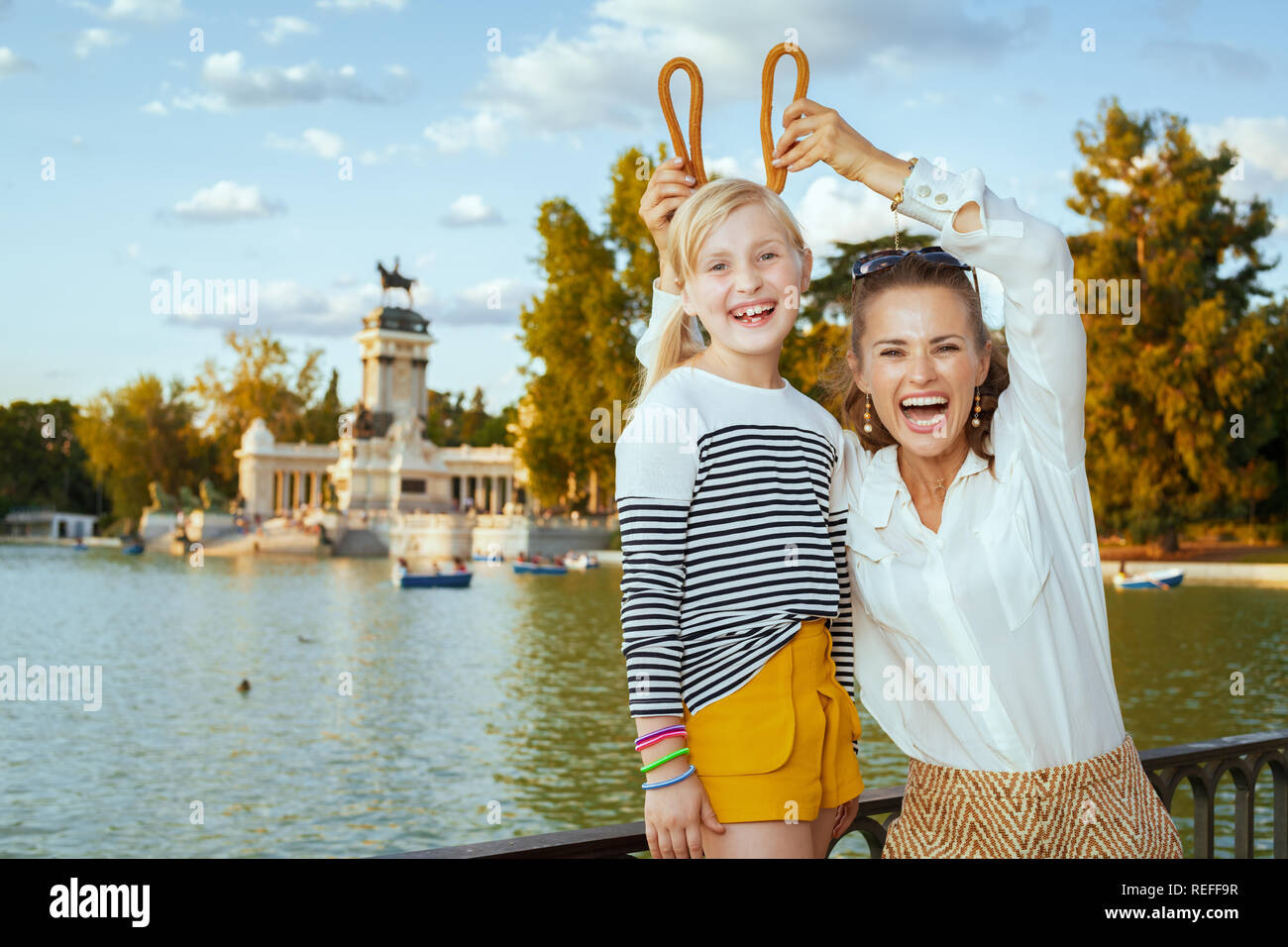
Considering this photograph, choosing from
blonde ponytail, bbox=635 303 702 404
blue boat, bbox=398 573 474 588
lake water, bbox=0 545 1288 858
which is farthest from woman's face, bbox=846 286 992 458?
blue boat, bbox=398 573 474 588

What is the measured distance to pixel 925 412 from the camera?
2252 millimetres

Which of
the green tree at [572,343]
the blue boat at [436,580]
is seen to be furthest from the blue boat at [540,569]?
the blue boat at [436,580]

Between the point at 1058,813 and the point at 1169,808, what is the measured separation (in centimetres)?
136

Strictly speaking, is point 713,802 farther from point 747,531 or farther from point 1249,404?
point 1249,404

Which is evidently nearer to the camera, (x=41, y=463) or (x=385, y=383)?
(x=385, y=383)

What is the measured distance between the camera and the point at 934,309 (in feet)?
7.39

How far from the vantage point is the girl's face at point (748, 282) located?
218 cm

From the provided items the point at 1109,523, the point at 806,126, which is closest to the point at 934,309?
the point at 806,126

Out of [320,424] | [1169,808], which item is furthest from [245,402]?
[1169,808]

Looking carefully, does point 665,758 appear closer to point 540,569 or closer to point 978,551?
point 978,551

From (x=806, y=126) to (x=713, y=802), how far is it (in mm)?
1242

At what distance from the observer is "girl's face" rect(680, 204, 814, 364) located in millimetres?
2184
